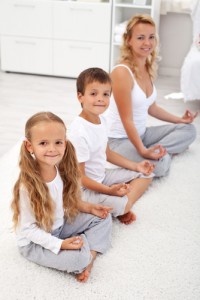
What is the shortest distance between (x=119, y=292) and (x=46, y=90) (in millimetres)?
2258

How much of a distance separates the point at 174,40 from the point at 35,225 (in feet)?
9.12

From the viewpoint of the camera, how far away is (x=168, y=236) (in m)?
1.65

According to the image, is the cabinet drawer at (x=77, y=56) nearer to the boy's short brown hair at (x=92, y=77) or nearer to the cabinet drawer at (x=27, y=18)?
the cabinet drawer at (x=27, y=18)

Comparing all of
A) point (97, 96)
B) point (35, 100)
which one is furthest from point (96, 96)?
point (35, 100)

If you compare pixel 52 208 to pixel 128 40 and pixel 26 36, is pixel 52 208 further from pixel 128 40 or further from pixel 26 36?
pixel 26 36

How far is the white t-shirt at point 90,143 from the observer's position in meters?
1.63

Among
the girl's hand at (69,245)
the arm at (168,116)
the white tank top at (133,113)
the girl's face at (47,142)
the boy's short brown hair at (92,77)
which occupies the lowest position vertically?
the girl's hand at (69,245)

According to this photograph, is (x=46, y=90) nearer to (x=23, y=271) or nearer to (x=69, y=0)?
(x=69, y=0)

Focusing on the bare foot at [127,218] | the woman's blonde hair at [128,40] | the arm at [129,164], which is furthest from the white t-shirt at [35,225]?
the woman's blonde hair at [128,40]

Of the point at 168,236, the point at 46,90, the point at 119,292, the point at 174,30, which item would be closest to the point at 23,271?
the point at 119,292

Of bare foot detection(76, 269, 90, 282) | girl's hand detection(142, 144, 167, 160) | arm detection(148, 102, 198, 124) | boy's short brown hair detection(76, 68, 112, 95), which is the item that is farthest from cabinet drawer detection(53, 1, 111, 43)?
bare foot detection(76, 269, 90, 282)

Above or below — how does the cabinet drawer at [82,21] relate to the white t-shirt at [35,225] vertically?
above

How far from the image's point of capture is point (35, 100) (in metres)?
3.14

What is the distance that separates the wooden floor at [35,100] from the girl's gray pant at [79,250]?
891 mm
